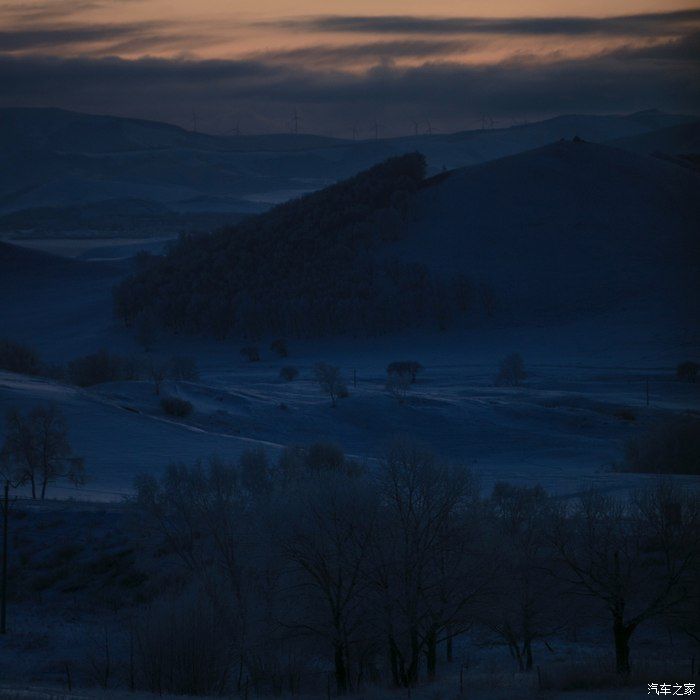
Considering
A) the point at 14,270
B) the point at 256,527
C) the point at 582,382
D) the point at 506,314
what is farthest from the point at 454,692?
the point at 14,270

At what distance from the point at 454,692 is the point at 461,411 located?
3389 cm

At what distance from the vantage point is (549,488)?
32656mm

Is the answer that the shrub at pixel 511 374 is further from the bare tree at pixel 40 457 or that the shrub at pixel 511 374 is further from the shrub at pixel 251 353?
the bare tree at pixel 40 457

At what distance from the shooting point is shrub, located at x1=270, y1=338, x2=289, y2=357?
3142 inches

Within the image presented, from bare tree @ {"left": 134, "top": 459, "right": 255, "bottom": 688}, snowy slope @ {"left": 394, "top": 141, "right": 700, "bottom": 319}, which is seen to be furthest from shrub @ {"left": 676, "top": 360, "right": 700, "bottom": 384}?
bare tree @ {"left": 134, "top": 459, "right": 255, "bottom": 688}

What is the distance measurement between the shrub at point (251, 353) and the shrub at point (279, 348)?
51.2 inches

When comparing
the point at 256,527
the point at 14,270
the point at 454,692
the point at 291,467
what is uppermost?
the point at 14,270

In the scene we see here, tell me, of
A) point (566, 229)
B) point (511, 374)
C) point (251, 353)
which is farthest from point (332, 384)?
point (566, 229)

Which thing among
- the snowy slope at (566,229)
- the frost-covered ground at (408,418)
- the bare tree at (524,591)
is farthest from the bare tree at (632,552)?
the snowy slope at (566,229)

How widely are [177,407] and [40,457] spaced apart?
13.1 meters

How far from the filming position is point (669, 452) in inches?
1543

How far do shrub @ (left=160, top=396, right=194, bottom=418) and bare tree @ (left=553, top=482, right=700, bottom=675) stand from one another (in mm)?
29017

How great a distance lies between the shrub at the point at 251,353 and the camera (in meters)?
78.2

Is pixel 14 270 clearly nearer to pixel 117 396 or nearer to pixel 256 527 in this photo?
pixel 117 396
